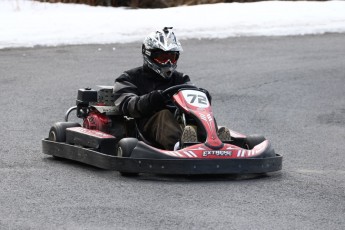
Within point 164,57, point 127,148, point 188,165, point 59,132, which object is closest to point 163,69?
point 164,57

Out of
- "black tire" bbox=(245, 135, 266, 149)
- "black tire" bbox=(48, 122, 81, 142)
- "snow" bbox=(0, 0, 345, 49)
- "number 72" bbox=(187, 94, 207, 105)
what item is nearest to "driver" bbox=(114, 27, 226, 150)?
"number 72" bbox=(187, 94, 207, 105)

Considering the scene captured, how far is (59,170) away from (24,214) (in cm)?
205

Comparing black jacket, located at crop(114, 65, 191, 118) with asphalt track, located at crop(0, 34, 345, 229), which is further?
black jacket, located at crop(114, 65, 191, 118)

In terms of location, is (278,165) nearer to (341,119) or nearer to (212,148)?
(212,148)

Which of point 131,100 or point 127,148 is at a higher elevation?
point 131,100

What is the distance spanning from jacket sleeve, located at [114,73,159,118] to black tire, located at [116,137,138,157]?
467 mm

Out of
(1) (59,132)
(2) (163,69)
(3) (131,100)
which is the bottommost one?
(1) (59,132)

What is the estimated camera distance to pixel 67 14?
70.8ft

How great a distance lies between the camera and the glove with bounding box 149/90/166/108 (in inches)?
352

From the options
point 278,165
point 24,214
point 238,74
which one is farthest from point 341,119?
point 24,214

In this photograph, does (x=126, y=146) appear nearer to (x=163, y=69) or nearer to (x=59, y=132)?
(x=163, y=69)

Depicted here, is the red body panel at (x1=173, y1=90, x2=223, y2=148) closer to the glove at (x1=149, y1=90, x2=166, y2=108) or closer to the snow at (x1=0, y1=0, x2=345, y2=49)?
the glove at (x1=149, y1=90, x2=166, y2=108)

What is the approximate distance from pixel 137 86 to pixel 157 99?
0.71 metres

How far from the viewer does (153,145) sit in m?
9.12
